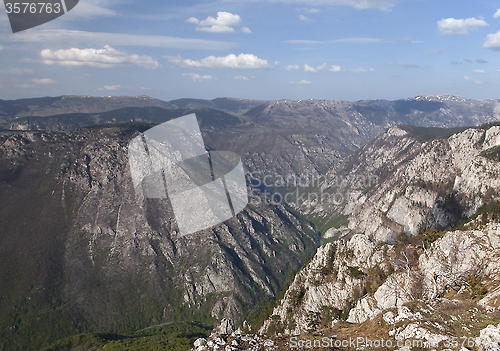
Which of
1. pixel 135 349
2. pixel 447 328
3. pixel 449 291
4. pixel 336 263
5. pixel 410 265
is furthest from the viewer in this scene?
pixel 135 349

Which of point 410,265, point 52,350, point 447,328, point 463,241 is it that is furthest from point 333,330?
point 52,350

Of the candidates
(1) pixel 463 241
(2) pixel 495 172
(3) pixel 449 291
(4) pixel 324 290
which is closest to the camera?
(3) pixel 449 291

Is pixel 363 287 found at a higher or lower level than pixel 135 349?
higher

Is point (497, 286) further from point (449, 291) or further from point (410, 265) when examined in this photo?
point (410, 265)

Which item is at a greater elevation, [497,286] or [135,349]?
[497,286]

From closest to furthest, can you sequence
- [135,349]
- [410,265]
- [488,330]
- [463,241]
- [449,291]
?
1. [488,330]
2. [449,291]
3. [463,241]
4. [410,265]
5. [135,349]

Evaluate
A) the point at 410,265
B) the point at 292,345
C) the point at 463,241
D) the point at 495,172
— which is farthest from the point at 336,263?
the point at 495,172

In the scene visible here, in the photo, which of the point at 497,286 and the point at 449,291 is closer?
the point at 497,286

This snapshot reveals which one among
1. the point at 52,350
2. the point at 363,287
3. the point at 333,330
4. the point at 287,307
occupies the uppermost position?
the point at 333,330

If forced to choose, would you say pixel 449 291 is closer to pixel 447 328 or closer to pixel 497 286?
pixel 497 286
